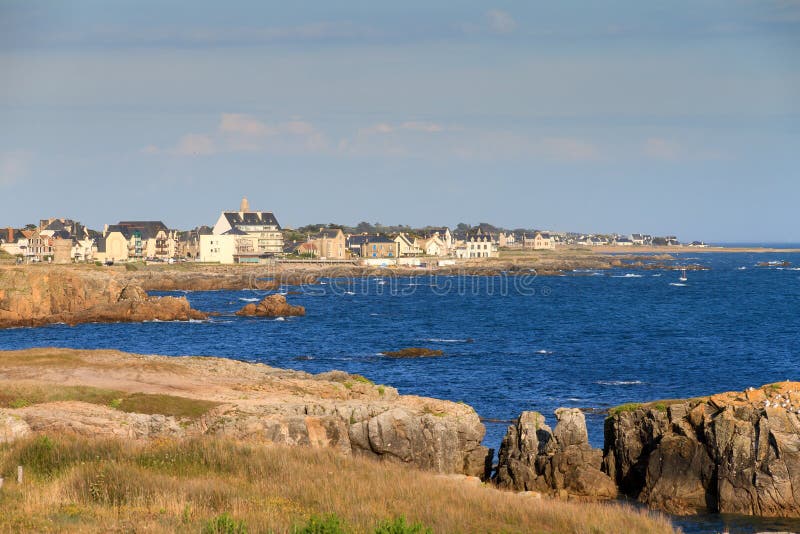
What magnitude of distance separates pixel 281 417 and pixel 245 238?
529 feet

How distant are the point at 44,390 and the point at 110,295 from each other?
64612mm

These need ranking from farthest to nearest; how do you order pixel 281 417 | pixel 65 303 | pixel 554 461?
pixel 65 303 → pixel 281 417 → pixel 554 461

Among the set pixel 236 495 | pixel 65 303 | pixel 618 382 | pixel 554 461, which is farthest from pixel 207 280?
pixel 236 495

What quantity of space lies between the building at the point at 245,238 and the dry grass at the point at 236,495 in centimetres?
16245

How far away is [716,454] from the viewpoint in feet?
86.9

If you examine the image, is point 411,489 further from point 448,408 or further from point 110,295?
point 110,295

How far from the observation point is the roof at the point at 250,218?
18962cm

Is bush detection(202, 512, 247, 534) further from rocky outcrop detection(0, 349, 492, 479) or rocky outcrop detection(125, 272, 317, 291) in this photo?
rocky outcrop detection(125, 272, 317, 291)

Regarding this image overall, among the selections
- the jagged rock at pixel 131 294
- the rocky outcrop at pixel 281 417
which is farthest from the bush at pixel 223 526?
the jagged rock at pixel 131 294

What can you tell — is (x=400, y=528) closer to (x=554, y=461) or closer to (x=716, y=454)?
(x=554, y=461)

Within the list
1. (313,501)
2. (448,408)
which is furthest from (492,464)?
(313,501)

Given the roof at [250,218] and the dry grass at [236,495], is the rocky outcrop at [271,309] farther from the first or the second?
the roof at [250,218]

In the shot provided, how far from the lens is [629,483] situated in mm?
28141

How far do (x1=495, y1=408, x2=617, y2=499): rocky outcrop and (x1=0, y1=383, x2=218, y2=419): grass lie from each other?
10.1 m
